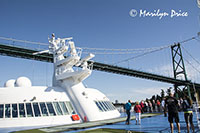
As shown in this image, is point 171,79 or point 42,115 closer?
point 42,115

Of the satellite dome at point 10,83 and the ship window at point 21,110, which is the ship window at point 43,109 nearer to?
the ship window at point 21,110

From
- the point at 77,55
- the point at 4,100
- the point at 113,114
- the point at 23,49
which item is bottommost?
the point at 113,114

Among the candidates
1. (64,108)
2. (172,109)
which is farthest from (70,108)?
(172,109)

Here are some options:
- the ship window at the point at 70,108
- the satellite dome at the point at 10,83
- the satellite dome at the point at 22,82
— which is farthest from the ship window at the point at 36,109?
the satellite dome at the point at 10,83

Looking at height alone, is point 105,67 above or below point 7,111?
above

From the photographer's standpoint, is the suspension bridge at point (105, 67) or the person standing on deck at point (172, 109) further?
the suspension bridge at point (105, 67)

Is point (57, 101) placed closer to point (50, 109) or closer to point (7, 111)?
point (50, 109)

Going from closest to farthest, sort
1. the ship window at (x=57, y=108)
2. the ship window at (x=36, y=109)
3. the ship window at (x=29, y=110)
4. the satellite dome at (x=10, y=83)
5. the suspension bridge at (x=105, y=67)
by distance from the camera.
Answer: the ship window at (x=29, y=110) < the ship window at (x=36, y=109) < the ship window at (x=57, y=108) < the satellite dome at (x=10, y=83) < the suspension bridge at (x=105, y=67)

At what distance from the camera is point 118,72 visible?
5284cm

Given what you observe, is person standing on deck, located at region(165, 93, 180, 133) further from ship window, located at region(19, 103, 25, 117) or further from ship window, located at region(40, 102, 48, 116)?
ship window, located at region(19, 103, 25, 117)

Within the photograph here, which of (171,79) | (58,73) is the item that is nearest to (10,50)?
(58,73)

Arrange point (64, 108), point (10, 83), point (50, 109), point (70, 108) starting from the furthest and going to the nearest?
point (10, 83) < point (70, 108) < point (64, 108) < point (50, 109)

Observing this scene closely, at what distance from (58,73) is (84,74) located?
2.76m

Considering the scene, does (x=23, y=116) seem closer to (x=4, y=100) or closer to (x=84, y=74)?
(x=4, y=100)
